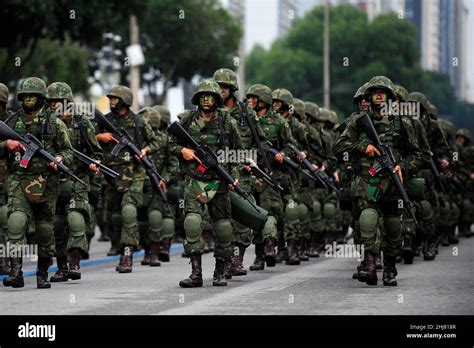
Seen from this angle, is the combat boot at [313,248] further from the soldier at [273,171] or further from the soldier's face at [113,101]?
the soldier's face at [113,101]

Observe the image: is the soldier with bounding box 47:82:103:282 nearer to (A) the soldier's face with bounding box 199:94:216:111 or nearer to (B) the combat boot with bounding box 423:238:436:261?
(A) the soldier's face with bounding box 199:94:216:111

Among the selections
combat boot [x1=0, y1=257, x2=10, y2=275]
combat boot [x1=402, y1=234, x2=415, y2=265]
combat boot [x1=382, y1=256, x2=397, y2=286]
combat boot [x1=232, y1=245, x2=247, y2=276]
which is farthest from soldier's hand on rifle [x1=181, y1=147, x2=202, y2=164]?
combat boot [x1=402, y1=234, x2=415, y2=265]

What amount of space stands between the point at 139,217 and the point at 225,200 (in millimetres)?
4462

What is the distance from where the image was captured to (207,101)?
1399 cm

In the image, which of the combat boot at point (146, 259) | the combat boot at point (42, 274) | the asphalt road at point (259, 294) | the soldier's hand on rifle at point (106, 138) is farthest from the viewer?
the combat boot at point (146, 259)

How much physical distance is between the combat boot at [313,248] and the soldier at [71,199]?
16.5 ft

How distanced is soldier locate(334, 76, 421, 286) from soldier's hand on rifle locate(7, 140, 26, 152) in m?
2.99

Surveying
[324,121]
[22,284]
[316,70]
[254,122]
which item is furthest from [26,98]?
[316,70]

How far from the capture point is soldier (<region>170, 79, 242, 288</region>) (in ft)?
45.6

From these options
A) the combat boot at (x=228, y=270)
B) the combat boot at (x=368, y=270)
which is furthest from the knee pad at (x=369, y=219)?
the combat boot at (x=228, y=270)

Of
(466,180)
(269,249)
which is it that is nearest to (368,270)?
(269,249)

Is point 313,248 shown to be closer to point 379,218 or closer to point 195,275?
point 379,218

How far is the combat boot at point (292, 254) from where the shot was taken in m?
18.0

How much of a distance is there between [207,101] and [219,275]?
1713 mm
